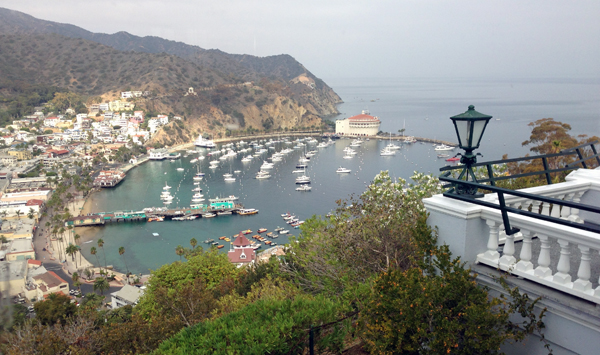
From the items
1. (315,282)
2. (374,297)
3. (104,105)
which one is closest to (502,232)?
(374,297)

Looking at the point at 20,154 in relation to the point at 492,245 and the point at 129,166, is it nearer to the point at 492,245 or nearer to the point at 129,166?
the point at 129,166

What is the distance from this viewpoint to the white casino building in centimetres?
6962

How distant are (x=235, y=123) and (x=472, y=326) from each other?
7907cm

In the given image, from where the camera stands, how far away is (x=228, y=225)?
3009cm

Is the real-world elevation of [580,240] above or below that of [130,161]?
above

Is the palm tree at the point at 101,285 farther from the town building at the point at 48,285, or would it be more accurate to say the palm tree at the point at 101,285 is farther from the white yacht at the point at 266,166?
the white yacht at the point at 266,166

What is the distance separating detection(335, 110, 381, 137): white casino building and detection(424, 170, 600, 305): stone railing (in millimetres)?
67803

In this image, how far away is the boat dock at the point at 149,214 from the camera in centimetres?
3161

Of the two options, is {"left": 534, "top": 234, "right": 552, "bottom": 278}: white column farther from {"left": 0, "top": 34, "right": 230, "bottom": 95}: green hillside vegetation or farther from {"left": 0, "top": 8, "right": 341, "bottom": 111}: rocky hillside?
{"left": 0, "top": 8, "right": 341, "bottom": 111}: rocky hillside

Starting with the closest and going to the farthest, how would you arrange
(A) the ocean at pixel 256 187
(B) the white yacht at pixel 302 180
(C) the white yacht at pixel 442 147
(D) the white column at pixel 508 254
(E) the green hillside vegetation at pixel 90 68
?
1. (D) the white column at pixel 508 254
2. (A) the ocean at pixel 256 187
3. (B) the white yacht at pixel 302 180
4. (C) the white yacht at pixel 442 147
5. (E) the green hillside vegetation at pixel 90 68

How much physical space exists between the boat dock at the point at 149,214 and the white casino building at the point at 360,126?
134 feet

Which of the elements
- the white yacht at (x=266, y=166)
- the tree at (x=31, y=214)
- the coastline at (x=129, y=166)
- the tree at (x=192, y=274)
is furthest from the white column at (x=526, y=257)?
the white yacht at (x=266, y=166)

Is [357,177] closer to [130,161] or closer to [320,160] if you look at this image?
[320,160]

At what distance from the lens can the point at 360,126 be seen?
70.4m
